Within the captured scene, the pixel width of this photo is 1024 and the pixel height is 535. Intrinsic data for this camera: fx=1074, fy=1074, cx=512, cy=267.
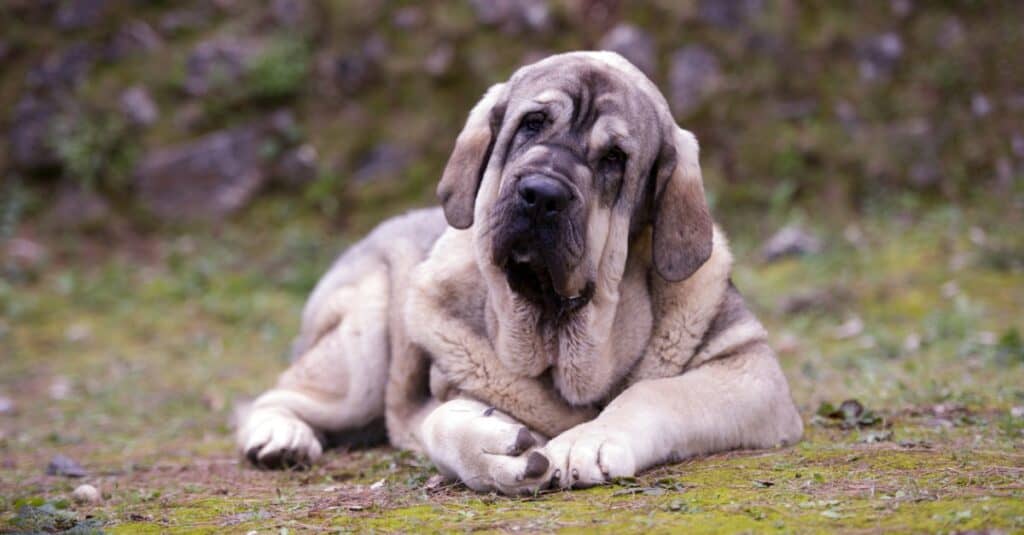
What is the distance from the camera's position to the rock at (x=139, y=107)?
1171 cm

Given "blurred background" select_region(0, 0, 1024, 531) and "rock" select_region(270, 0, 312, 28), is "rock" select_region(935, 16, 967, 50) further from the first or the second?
"rock" select_region(270, 0, 312, 28)

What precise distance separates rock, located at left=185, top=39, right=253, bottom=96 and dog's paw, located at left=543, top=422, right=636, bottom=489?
912cm

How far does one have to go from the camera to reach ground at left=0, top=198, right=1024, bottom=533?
10.9 feet

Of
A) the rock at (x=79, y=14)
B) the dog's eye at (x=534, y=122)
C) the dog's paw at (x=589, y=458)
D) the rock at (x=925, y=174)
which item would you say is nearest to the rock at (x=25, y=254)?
the rock at (x=79, y=14)

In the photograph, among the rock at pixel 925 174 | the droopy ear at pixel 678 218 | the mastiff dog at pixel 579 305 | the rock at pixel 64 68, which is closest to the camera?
the mastiff dog at pixel 579 305

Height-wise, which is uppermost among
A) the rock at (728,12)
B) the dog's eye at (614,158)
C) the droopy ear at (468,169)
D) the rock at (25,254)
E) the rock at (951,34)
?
the rock at (728,12)

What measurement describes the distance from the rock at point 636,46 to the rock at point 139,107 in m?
4.92

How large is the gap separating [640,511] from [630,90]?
68.8 inches

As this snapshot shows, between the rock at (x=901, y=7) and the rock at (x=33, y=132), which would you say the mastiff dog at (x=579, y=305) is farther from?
the rock at (x=33, y=132)

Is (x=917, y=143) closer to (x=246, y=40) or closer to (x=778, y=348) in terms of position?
(x=778, y=348)

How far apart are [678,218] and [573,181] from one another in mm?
612

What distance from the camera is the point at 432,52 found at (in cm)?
1179

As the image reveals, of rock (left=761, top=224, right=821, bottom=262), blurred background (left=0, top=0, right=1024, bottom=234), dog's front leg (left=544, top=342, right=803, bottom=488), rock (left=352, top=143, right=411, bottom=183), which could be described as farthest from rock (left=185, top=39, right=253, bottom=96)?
dog's front leg (left=544, top=342, right=803, bottom=488)

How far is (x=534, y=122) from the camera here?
13.6ft
